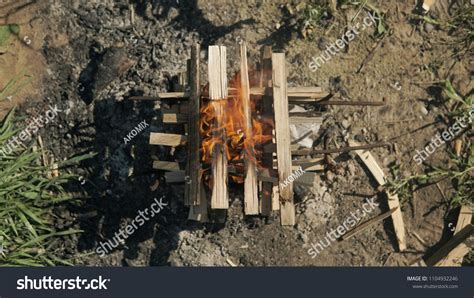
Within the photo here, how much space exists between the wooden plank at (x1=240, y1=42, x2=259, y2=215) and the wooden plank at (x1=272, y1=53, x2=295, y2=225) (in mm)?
267

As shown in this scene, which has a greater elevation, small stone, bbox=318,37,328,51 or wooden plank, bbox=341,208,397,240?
small stone, bbox=318,37,328,51

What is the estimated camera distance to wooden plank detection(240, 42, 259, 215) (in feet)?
21.6

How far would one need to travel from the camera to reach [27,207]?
7.88 metres

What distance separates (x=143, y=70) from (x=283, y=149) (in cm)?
247

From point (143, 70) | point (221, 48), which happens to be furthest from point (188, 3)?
point (221, 48)

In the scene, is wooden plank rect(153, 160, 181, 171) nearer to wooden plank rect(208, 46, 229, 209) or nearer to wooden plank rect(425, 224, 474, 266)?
wooden plank rect(208, 46, 229, 209)

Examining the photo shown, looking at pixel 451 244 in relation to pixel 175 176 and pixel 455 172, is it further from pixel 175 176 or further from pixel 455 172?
pixel 175 176

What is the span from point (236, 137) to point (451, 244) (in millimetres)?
3372

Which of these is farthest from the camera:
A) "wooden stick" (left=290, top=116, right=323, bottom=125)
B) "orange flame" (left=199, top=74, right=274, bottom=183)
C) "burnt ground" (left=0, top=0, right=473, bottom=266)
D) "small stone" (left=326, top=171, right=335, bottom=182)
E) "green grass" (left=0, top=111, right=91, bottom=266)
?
"small stone" (left=326, top=171, right=335, bottom=182)

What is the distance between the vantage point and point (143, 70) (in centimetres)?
823

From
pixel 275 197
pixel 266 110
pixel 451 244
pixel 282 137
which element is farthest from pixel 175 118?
pixel 451 244

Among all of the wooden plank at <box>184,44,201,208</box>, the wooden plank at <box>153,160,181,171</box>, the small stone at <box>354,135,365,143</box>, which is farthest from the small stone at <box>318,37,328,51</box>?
the wooden plank at <box>153,160,181,171</box>
